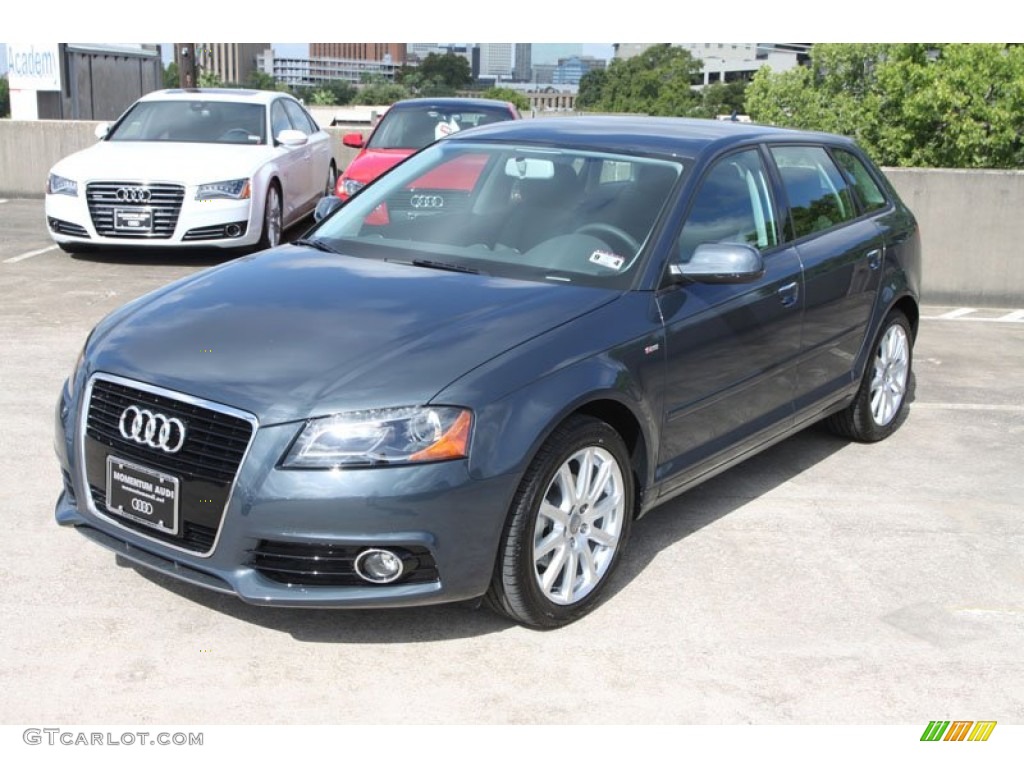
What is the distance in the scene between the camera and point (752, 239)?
A: 18.0 ft

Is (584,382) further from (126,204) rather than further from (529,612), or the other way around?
(126,204)

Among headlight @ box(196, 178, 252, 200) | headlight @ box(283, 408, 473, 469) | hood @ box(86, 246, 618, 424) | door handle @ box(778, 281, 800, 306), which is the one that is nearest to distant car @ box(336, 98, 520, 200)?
headlight @ box(196, 178, 252, 200)

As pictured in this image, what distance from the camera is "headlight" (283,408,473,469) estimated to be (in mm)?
3820

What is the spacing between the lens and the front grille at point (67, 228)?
438 inches

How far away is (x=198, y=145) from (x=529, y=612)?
28.4ft

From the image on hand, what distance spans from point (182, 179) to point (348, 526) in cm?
786

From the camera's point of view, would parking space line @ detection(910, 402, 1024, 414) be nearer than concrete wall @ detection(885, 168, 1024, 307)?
Yes

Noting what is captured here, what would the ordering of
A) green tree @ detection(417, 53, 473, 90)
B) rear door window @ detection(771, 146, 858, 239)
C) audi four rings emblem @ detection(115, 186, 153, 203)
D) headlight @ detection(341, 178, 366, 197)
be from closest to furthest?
rear door window @ detection(771, 146, 858, 239) → audi four rings emblem @ detection(115, 186, 153, 203) → headlight @ detection(341, 178, 366, 197) → green tree @ detection(417, 53, 473, 90)

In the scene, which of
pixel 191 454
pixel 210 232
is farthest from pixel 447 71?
pixel 191 454

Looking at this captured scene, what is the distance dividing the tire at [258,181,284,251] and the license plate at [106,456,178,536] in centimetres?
770

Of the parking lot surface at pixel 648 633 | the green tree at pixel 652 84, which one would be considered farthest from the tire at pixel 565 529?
the green tree at pixel 652 84

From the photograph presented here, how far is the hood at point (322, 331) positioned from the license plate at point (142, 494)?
0.29m

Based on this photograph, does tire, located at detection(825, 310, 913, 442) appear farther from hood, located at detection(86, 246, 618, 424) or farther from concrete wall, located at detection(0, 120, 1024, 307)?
concrete wall, located at detection(0, 120, 1024, 307)

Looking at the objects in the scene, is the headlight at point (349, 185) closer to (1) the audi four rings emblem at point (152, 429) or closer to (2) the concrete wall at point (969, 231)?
(2) the concrete wall at point (969, 231)
